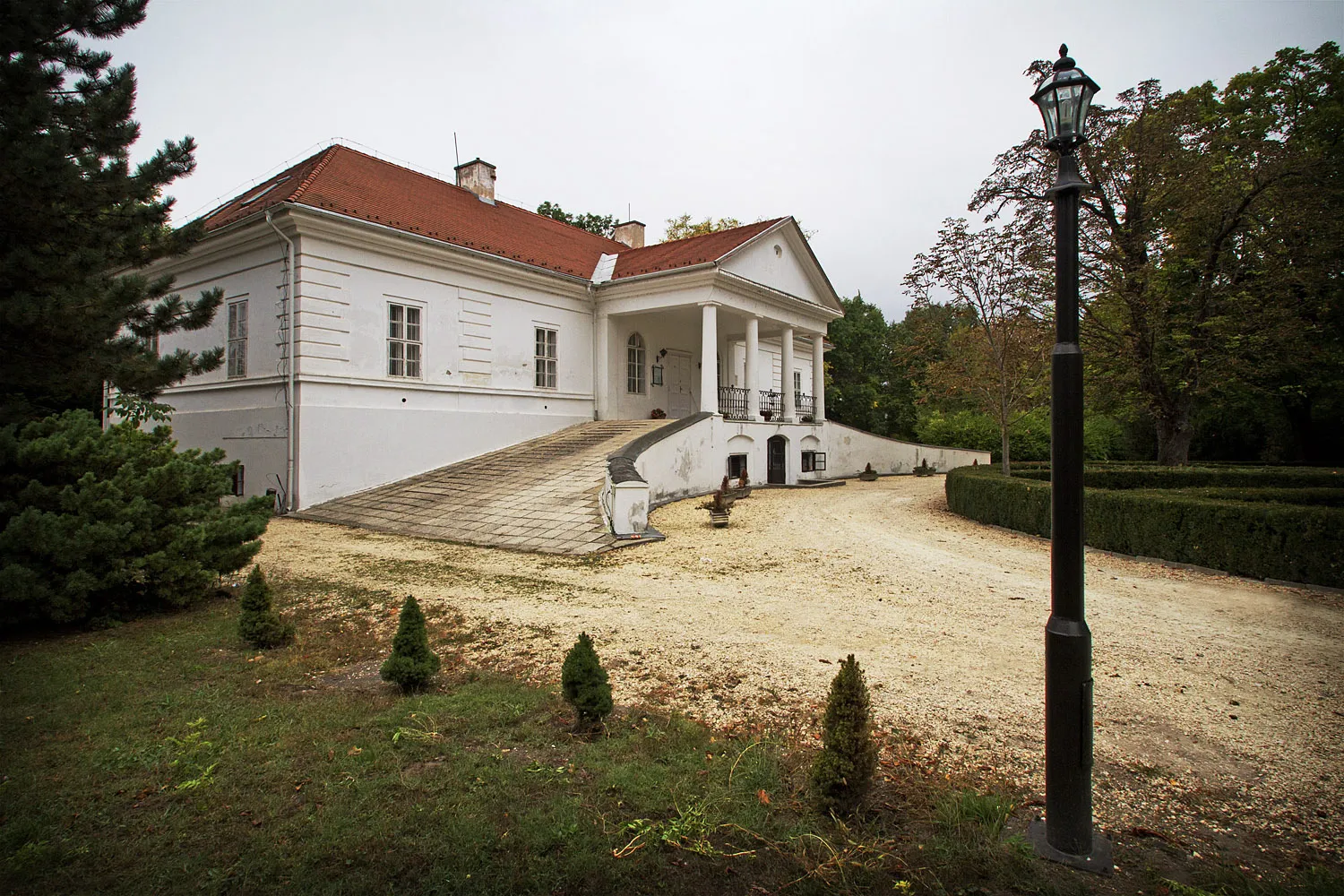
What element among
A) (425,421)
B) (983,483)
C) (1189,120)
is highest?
(1189,120)

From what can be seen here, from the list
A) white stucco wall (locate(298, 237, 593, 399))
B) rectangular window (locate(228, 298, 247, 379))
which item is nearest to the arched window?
white stucco wall (locate(298, 237, 593, 399))

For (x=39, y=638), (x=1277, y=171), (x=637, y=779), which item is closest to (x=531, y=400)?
(x=39, y=638)

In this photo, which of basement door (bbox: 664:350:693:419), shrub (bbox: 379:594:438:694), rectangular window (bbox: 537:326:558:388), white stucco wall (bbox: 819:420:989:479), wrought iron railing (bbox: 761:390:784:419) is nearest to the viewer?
shrub (bbox: 379:594:438:694)

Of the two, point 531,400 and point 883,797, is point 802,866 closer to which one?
point 883,797

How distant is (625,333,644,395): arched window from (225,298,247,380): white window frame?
10.6 metres

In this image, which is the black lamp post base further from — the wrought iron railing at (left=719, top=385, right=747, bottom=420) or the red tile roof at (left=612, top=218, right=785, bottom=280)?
the wrought iron railing at (left=719, top=385, right=747, bottom=420)

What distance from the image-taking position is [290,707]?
4.25 m

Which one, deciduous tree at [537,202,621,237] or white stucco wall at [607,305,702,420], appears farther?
deciduous tree at [537,202,621,237]

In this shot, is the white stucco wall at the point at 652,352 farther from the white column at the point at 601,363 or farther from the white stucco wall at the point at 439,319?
the white stucco wall at the point at 439,319

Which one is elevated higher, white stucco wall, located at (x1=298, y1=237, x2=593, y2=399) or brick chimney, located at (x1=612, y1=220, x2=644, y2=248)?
brick chimney, located at (x1=612, y1=220, x2=644, y2=248)

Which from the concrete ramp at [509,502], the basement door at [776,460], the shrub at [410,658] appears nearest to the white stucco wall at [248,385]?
the concrete ramp at [509,502]

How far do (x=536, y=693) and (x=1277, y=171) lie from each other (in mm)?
17683

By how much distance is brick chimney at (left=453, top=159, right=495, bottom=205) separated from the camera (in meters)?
21.5

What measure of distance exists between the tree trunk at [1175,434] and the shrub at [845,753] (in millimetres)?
16902
